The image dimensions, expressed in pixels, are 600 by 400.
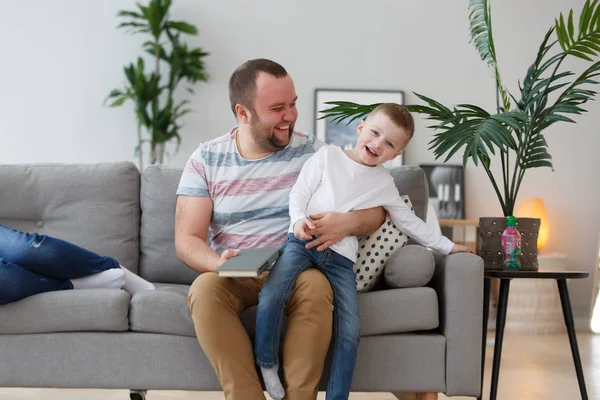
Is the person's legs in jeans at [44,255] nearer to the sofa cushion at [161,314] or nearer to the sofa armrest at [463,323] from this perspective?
the sofa cushion at [161,314]

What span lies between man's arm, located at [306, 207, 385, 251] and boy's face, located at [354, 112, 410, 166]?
0.16 m

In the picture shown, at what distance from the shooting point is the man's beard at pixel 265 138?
243cm

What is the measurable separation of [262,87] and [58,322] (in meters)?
0.95

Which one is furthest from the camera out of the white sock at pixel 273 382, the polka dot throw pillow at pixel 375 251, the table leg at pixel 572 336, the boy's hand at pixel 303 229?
the table leg at pixel 572 336

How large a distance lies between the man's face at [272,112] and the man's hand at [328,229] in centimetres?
37

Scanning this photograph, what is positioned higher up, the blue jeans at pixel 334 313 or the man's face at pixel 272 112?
the man's face at pixel 272 112

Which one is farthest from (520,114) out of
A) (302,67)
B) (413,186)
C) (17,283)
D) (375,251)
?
(302,67)

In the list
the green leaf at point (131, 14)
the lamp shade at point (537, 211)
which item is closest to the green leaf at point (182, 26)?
the green leaf at point (131, 14)

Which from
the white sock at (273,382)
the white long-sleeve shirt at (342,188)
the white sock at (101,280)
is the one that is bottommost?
the white sock at (273,382)

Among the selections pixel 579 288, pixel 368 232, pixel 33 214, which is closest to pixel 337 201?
pixel 368 232

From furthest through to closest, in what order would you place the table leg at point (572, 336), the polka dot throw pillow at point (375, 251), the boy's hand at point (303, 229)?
the table leg at point (572, 336) → the polka dot throw pillow at point (375, 251) → the boy's hand at point (303, 229)

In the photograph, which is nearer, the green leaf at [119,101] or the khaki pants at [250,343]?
the khaki pants at [250,343]

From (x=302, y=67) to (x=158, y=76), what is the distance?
1018 mm

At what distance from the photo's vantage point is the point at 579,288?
213 inches
